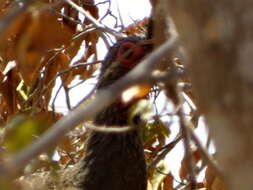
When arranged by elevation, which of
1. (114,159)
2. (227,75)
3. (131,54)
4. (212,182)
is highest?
(131,54)

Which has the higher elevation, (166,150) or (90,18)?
(90,18)

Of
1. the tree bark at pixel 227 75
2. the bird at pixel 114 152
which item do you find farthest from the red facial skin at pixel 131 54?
the tree bark at pixel 227 75

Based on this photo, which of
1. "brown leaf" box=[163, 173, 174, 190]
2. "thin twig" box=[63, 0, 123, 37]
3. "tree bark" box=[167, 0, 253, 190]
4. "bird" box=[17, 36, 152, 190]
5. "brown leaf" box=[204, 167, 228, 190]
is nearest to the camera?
"tree bark" box=[167, 0, 253, 190]

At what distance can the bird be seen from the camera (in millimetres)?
2994

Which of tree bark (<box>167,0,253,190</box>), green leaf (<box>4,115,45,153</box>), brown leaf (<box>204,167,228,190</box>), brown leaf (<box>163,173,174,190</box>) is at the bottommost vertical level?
tree bark (<box>167,0,253,190</box>)

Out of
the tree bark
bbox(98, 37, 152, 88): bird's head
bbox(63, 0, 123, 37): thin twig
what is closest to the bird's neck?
bbox(98, 37, 152, 88): bird's head

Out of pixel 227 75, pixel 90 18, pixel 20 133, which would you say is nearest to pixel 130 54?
pixel 90 18

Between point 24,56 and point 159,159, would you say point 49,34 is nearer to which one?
point 24,56

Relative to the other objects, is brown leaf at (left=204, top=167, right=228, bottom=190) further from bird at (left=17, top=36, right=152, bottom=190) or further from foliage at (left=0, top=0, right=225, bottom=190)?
bird at (left=17, top=36, right=152, bottom=190)

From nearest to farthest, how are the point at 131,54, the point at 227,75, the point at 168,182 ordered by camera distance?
the point at 227,75 → the point at 131,54 → the point at 168,182

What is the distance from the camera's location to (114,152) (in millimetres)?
3148

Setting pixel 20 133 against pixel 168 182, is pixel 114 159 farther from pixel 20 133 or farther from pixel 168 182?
pixel 20 133

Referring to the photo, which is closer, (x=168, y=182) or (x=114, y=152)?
(x=114, y=152)

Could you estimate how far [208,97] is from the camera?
2.99 feet
